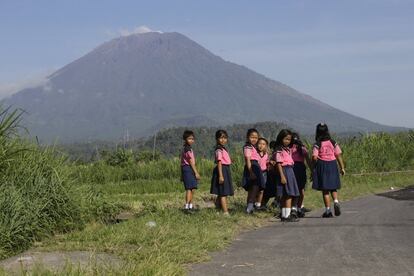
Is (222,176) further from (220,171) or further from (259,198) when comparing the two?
(259,198)

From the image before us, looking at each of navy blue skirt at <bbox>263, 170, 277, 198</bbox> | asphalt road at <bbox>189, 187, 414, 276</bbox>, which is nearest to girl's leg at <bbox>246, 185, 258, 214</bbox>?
navy blue skirt at <bbox>263, 170, 277, 198</bbox>

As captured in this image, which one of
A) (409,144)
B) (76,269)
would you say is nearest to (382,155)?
(409,144)

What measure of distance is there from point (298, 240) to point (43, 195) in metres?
3.29

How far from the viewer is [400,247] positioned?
640cm

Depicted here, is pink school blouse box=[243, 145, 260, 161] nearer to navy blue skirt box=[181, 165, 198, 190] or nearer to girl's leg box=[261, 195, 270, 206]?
girl's leg box=[261, 195, 270, 206]

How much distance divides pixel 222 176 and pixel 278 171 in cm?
88

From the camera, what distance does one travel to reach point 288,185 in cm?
891

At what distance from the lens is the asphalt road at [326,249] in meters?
5.45

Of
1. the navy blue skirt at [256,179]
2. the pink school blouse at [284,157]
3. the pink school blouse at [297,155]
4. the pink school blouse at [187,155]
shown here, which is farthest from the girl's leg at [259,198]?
the pink school blouse at [187,155]

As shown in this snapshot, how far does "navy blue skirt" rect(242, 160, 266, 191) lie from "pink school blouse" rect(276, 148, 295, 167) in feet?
2.39

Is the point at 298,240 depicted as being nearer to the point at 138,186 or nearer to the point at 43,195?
the point at 43,195

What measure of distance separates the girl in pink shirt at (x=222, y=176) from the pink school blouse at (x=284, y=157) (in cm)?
81

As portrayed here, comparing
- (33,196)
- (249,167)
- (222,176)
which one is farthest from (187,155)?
(33,196)

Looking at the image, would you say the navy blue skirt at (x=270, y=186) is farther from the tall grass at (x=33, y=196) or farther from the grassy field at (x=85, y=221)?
the tall grass at (x=33, y=196)
